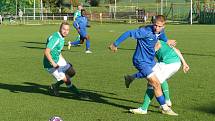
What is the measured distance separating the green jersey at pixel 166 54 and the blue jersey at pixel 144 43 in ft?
1.65

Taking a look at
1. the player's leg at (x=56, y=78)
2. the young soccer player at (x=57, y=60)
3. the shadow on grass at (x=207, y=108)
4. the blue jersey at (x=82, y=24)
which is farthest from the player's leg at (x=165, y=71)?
the blue jersey at (x=82, y=24)

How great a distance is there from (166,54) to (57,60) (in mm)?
2708

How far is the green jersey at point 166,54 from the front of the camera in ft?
33.7

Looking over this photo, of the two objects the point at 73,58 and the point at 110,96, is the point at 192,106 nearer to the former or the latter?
the point at 110,96

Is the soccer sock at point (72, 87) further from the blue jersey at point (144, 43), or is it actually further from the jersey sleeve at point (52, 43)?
the blue jersey at point (144, 43)

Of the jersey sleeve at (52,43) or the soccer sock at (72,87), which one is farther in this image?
the soccer sock at (72,87)

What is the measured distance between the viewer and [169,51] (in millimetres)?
10359

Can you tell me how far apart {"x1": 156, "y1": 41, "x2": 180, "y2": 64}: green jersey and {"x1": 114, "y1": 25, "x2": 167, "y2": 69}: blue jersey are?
1.65ft

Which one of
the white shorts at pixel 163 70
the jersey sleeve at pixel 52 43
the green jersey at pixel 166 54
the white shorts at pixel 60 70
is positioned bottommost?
the white shorts at pixel 60 70

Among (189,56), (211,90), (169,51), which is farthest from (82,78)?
(189,56)

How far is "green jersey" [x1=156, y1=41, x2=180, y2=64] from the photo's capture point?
10.3m

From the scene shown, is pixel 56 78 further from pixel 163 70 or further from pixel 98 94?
pixel 163 70

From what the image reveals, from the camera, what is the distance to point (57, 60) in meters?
11.9

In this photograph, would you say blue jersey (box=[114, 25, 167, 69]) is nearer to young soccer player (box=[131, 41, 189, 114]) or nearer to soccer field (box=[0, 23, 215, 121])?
young soccer player (box=[131, 41, 189, 114])
